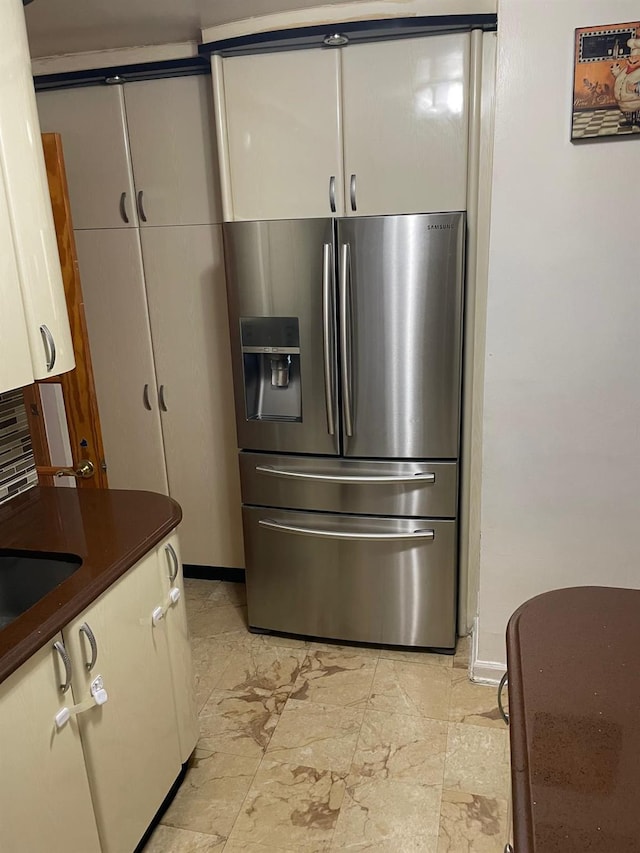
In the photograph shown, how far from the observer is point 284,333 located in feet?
8.14

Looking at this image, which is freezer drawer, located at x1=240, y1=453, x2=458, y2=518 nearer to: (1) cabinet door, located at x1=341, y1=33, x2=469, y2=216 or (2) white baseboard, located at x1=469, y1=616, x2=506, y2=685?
(2) white baseboard, located at x1=469, y1=616, x2=506, y2=685

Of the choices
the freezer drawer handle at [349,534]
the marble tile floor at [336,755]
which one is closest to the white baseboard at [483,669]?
the marble tile floor at [336,755]

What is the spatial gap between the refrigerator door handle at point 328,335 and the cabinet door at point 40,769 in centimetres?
130

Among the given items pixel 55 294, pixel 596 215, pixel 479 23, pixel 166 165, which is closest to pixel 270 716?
pixel 55 294

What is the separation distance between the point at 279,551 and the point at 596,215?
1664mm

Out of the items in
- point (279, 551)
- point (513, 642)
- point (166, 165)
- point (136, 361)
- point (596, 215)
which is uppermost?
point (166, 165)

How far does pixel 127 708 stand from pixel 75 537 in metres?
0.46

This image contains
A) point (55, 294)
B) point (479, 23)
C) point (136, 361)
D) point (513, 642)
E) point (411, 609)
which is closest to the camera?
point (513, 642)

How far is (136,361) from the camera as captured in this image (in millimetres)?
3055

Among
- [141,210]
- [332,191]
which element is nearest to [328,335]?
[332,191]

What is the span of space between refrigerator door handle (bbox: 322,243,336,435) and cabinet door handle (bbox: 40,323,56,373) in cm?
98

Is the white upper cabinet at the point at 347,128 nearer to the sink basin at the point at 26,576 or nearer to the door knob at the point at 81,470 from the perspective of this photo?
the door knob at the point at 81,470

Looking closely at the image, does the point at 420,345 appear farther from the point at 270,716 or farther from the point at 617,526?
the point at 270,716

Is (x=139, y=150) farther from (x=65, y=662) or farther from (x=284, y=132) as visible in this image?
(x=65, y=662)
